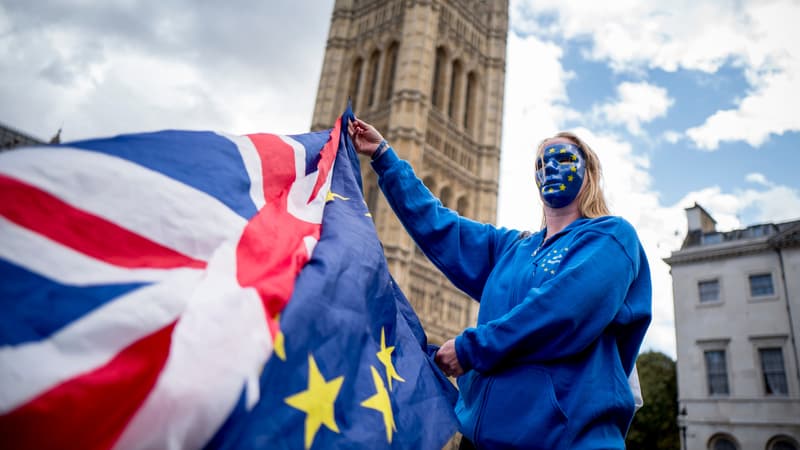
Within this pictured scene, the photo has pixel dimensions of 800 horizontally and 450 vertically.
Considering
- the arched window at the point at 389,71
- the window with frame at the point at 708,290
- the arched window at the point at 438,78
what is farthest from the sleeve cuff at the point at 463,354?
the arched window at the point at 438,78

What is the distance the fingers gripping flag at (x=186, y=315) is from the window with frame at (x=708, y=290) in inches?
762

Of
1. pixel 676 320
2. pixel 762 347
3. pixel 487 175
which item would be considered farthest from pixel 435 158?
pixel 762 347

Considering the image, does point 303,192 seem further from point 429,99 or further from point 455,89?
point 455,89

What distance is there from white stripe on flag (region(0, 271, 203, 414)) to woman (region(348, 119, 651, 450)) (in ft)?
3.00

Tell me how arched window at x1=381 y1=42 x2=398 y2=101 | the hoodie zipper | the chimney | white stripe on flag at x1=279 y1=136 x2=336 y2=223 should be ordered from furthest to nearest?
arched window at x1=381 y1=42 x2=398 y2=101
the chimney
white stripe on flag at x1=279 y1=136 x2=336 y2=223
the hoodie zipper

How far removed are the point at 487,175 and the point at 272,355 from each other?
1202 inches

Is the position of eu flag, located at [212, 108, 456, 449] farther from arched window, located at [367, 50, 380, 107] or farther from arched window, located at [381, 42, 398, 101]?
arched window, located at [367, 50, 380, 107]

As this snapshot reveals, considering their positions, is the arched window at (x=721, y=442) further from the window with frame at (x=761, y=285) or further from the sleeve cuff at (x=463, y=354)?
the sleeve cuff at (x=463, y=354)

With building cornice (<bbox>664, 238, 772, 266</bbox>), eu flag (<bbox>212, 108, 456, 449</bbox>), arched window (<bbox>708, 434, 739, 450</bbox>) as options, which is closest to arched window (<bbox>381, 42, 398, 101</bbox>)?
building cornice (<bbox>664, 238, 772, 266</bbox>)

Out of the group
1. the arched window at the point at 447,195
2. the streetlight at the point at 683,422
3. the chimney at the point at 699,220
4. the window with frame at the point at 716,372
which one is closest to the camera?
the streetlight at the point at 683,422

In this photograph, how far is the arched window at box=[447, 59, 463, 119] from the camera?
3138 cm

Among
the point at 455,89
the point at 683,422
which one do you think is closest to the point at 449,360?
the point at 683,422

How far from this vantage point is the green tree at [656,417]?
23.2 m

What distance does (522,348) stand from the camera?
5.27 ft
